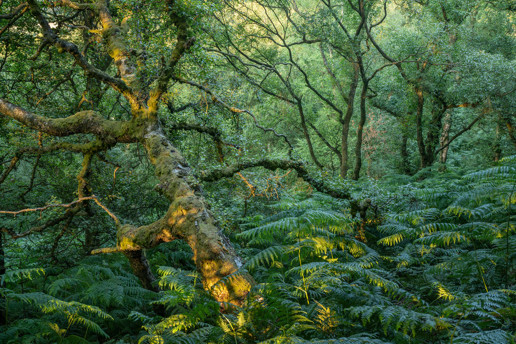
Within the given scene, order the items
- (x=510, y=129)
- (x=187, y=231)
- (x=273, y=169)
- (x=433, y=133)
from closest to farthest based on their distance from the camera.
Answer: (x=187, y=231) < (x=273, y=169) < (x=510, y=129) < (x=433, y=133)

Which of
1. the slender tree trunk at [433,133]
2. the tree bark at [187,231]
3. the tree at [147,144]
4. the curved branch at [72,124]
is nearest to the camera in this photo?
the tree bark at [187,231]

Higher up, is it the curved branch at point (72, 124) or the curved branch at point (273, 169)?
the curved branch at point (72, 124)

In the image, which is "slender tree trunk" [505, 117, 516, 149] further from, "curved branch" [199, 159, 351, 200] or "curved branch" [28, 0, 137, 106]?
"curved branch" [28, 0, 137, 106]

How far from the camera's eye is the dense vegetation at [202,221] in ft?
8.59

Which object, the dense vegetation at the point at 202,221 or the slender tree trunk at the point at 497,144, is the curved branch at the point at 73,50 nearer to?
the dense vegetation at the point at 202,221

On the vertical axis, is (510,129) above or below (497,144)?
above

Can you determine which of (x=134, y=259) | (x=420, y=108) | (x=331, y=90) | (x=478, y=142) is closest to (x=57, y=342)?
(x=134, y=259)

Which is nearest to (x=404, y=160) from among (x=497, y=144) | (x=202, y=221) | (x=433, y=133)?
→ (x=433, y=133)

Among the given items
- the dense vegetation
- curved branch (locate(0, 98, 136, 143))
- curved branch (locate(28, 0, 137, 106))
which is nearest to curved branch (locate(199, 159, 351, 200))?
the dense vegetation

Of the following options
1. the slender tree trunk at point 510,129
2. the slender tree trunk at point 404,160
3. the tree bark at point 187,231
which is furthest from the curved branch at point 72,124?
the slender tree trunk at point 404,160

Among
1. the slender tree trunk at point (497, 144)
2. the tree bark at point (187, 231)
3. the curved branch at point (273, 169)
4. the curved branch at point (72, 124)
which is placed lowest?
the tree bark at point (187, 231)

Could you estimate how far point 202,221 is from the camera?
144 inches

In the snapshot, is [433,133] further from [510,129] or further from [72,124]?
[72,124]

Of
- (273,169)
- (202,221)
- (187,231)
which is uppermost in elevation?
(273,169)
